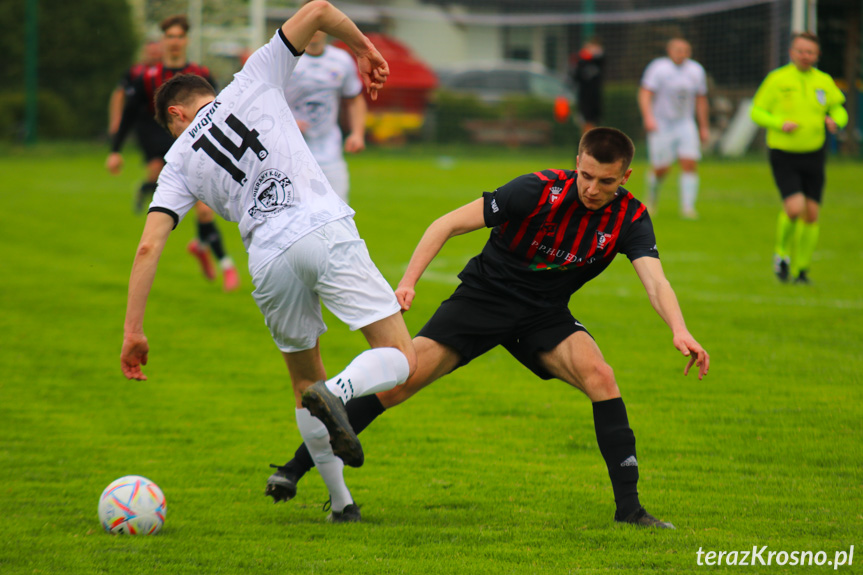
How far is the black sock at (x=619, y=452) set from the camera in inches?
162

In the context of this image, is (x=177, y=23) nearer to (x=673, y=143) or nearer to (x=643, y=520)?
(x=643, y=520)

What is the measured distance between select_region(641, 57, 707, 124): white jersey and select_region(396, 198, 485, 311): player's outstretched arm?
11653 mm

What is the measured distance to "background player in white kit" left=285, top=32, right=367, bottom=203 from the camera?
356 inches

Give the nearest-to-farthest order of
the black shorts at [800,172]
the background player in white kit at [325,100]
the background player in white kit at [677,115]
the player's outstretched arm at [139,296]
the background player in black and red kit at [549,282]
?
the player's outstretched arm at [139,296]
the background player in black and red kit at [549,282]
the background player in white kit at [325,100]
the black shorts at [800,172]
the background player in white kit at [677,115]

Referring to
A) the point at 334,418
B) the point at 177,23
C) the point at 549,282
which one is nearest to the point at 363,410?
the point at 334,418

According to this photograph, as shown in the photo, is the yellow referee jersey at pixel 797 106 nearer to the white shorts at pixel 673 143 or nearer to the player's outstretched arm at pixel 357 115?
the player's outstretched arm at pixel 357 115

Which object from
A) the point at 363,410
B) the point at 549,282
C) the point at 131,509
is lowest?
the point at 131,509

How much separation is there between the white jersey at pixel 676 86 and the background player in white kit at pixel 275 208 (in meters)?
12.0

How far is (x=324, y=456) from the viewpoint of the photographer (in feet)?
13.9

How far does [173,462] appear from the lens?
5223mm

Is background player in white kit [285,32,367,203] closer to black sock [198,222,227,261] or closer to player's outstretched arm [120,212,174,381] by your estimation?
black sock [198,222,227,261]

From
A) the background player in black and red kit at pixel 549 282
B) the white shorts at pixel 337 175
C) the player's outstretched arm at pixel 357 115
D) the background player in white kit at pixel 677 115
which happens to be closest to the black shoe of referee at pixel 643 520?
the background player in black and red kit at pixel 549 282

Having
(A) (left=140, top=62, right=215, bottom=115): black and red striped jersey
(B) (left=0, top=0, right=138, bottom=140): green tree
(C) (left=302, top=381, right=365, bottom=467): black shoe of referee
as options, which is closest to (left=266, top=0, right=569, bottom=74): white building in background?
(B) (left=0, top=0, right=138, bottom=140): green tree
